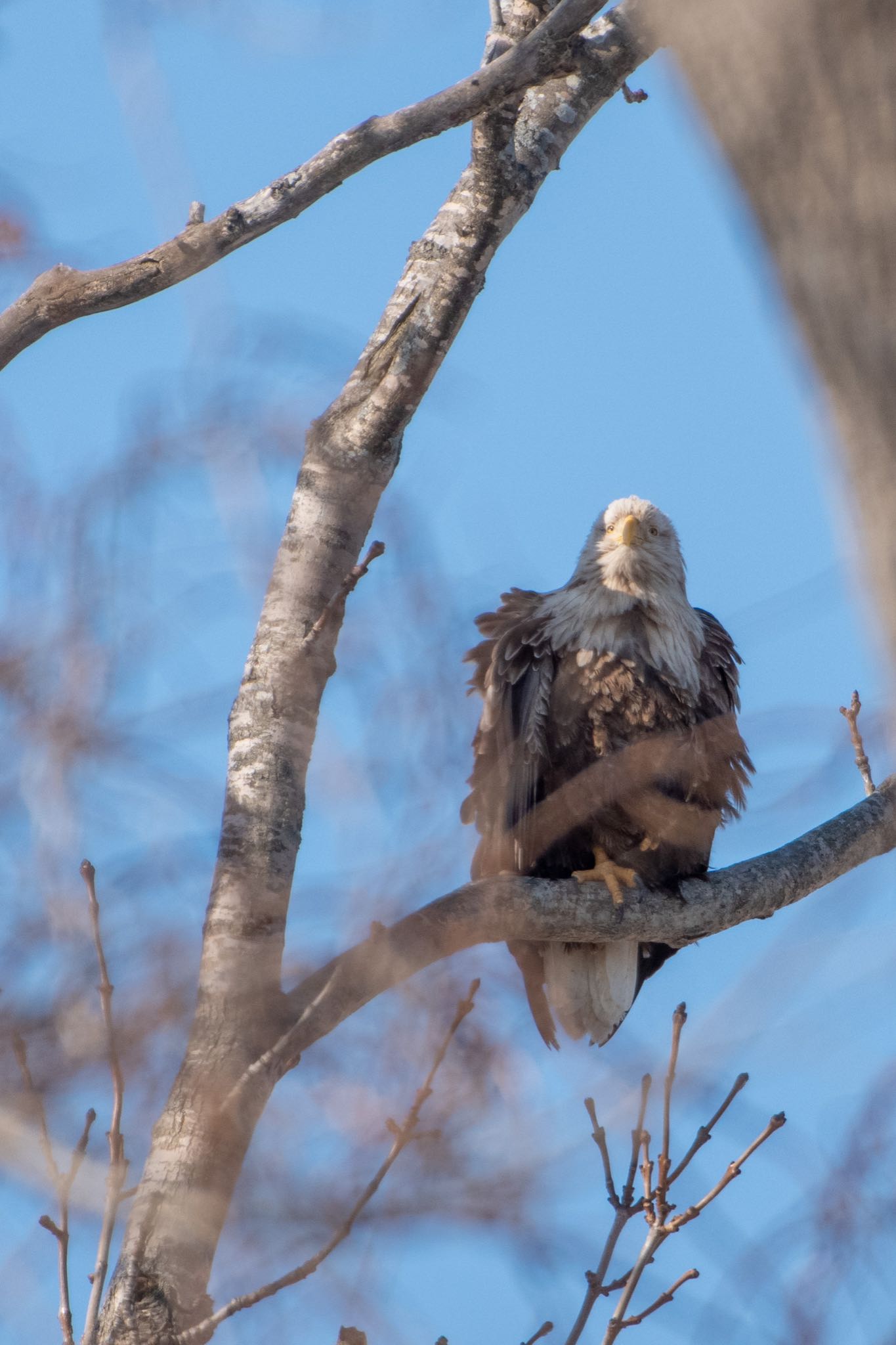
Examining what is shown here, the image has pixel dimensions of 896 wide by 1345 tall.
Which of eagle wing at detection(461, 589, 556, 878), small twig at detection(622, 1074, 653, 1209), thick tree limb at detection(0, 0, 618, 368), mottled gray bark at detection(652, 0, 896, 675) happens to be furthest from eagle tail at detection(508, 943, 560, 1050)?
mottled gray bark at detection(652, 0, 896, 675)

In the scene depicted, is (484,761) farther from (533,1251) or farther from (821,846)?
(533,1251)

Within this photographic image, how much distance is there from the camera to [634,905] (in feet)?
11.3

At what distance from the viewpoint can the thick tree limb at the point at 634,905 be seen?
2.55m

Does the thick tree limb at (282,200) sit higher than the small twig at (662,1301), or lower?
higher

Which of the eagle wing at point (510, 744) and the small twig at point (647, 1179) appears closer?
the small twig at point (647, 1179)

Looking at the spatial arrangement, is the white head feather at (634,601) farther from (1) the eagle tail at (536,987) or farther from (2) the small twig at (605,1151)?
(2) the small twig at (605,1151)

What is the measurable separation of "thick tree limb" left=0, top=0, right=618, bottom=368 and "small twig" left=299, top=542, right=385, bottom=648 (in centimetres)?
56

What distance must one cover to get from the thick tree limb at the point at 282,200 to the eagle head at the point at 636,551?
1.84m

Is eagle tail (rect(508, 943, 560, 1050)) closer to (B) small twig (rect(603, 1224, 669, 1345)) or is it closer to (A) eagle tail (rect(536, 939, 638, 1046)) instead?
(A) eagle tail (rect(536, 939, 638, 1046))

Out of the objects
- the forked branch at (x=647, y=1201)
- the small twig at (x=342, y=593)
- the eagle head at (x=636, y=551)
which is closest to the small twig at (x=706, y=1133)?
the forked branch at (x=647, y=1201)

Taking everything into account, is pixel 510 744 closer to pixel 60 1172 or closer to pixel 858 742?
pixel 858 742

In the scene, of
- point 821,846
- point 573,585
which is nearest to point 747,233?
point 821,846

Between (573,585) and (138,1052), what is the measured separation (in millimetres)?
2330

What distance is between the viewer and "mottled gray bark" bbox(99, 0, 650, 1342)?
2262mm
